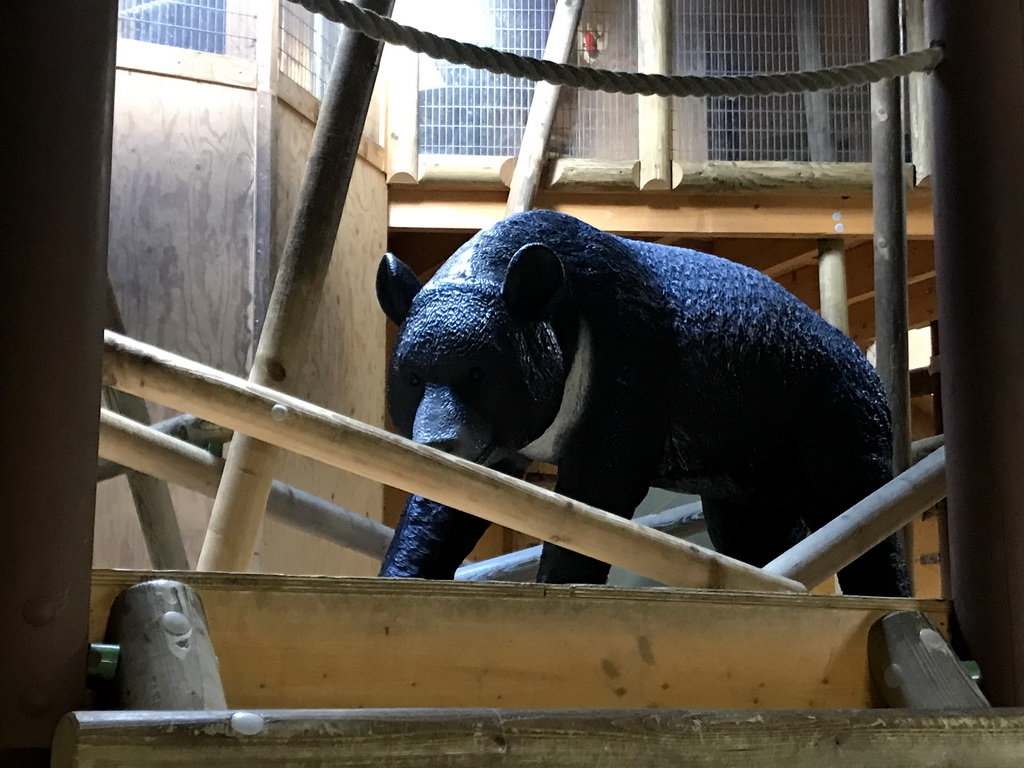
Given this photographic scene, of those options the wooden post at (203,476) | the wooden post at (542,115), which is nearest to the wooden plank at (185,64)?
the wooden post at (542,115)

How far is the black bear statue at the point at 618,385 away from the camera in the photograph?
2.22m

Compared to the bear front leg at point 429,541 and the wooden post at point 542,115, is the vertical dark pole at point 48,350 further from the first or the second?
the wooden post at point 542,115

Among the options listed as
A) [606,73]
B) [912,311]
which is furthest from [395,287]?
[912,311]

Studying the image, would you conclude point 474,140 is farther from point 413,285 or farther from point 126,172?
point 413,285

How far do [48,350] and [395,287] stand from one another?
154cm

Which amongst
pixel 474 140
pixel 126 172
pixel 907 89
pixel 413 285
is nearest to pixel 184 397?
pixel 413 285

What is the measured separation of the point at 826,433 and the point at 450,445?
838mm

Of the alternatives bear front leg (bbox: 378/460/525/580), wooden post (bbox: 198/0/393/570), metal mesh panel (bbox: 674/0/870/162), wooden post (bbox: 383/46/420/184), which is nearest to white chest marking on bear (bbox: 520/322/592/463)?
bear front leg (bbox: 378/460/525/580)

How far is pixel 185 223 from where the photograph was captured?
3.60 meters

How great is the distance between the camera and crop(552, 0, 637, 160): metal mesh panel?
14.6 feet

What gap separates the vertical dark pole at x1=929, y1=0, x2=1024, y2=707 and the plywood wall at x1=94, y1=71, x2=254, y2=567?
255 cm

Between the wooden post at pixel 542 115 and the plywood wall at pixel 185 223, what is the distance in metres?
0.92

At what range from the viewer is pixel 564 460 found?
2.29 m

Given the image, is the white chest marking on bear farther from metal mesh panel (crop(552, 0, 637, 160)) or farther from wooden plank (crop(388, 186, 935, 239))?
metal mesh panel (crop(552, 0, 637, 160))
